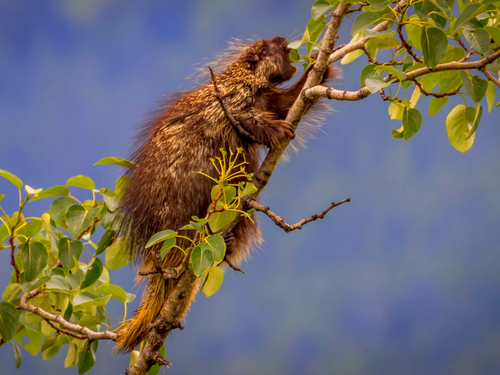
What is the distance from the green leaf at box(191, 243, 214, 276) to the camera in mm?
1316

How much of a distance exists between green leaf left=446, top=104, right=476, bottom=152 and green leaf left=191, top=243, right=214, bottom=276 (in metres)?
0.87

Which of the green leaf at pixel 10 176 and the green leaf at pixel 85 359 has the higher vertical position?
the green leaf at pixel 10 176

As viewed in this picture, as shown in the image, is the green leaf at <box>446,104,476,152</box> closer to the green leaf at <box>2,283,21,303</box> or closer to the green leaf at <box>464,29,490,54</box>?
the green leaf at <box>464,29,490,54</box>

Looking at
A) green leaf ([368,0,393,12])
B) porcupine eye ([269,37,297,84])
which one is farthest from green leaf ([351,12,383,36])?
porcupine eye ([269,37,297,84])

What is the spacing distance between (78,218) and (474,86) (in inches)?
53.4

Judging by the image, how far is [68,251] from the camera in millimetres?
1612

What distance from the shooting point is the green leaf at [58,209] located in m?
1.69

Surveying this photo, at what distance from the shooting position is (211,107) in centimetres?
185

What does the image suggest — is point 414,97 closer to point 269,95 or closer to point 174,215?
point 269,95

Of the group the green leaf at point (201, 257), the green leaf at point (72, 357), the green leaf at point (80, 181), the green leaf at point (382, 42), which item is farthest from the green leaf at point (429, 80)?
the green leaf at point (72, 357)

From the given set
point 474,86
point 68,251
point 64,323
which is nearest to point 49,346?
point 64,323

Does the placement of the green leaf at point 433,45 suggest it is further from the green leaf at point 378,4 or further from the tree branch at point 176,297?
the tree branch at point 176,297

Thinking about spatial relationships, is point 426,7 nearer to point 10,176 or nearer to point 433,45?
point 433,45

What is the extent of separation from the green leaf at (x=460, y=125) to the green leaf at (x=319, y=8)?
0.53 meters
